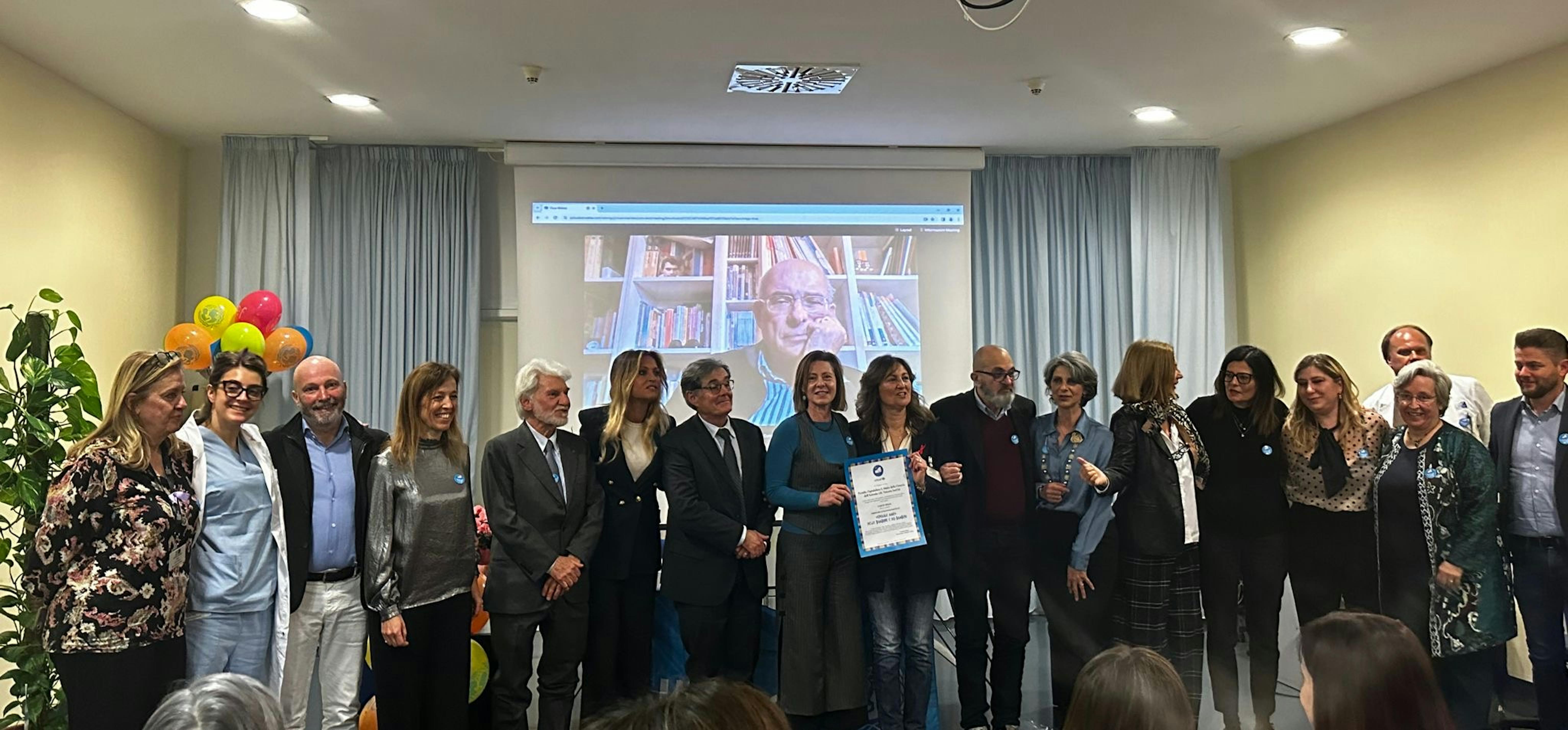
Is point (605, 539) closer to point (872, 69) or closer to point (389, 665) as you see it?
point (389, 665)

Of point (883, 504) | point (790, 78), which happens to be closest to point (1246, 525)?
point (883, 504)

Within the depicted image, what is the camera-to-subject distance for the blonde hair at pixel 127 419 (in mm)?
2703

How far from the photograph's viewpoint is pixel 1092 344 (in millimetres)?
6559

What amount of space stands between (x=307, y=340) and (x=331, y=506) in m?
2.55

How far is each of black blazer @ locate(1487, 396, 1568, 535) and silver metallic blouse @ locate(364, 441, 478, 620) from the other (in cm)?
362

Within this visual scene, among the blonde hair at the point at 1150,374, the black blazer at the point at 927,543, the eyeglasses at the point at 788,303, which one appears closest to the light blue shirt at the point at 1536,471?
the blonde hair at the point at 1150,374

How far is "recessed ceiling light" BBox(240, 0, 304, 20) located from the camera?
12.5 feet

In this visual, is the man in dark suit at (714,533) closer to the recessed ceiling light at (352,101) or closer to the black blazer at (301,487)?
the black blazer at (301,487)

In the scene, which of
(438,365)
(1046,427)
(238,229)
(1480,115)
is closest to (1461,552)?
(1046,427)

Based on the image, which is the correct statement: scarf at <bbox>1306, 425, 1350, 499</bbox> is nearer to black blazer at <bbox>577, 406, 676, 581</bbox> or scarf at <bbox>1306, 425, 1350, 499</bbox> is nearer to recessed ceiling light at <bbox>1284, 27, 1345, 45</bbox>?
recessed ceiling light at <bbox>1284, 27, 1345, 45</bbox>

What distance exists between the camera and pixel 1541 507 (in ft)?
12.1

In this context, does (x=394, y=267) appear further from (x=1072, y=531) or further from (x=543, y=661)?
(x=1072, y=531)

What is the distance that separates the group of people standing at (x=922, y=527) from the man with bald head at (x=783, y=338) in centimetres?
192

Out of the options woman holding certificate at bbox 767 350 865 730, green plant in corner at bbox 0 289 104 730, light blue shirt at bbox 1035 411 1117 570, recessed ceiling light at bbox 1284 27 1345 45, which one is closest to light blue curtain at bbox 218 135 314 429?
green plant in corner at bbox 0 289 104 730
